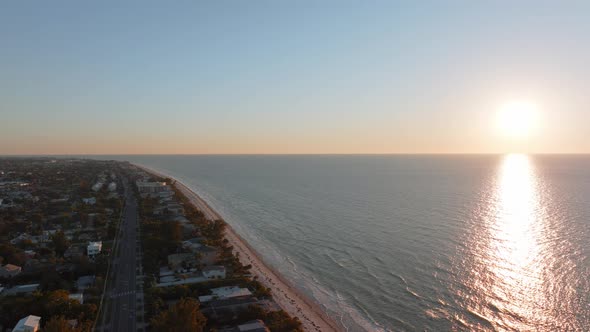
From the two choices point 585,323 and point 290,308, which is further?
point 290,308

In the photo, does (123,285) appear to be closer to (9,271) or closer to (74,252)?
(9,271)

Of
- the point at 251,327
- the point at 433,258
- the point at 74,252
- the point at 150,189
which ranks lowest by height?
the point at 433,258

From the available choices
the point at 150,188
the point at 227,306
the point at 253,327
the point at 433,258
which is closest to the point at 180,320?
the point at 253,327

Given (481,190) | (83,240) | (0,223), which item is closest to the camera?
(83,240)

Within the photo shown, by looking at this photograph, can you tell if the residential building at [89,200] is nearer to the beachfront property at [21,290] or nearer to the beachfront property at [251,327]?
the beachfront property at [21,290]

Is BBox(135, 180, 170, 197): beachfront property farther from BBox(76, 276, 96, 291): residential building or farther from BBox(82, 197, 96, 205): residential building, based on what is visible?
BBox(76, 276, 96, 291): residential building

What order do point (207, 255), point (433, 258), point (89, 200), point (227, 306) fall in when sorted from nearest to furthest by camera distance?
point (227, 306) < point (207, 255) < point (433, 258) < point (89, 200)

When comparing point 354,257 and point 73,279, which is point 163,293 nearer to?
point 73,279

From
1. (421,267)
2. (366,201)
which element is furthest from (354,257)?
(366,201)
